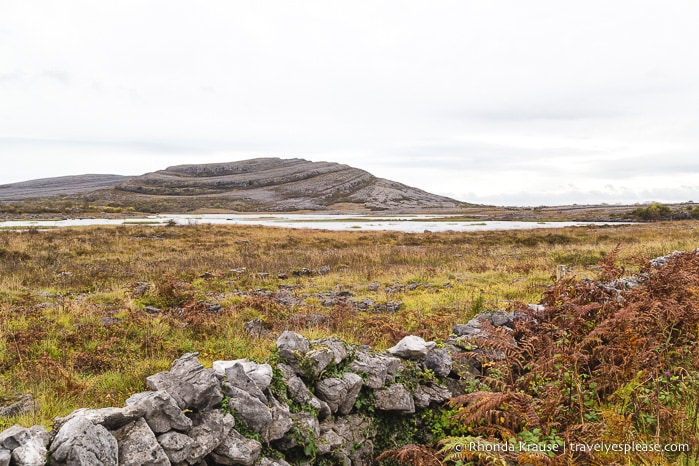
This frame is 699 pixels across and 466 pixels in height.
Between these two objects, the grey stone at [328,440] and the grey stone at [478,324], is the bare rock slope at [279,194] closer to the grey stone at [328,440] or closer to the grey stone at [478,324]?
the grey stone at [478,324]

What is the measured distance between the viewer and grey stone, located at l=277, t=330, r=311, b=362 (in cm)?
541

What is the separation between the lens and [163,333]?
27.9ft

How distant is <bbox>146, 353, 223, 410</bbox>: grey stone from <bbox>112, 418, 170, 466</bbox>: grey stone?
1.51 feet

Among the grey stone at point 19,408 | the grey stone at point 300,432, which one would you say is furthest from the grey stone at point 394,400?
the grey stone at point 19,408

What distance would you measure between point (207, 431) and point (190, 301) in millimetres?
7640

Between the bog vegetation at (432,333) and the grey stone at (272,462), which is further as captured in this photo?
the bog vegetation at (432,333)

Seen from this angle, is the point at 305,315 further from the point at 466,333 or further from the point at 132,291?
the point at 132,291

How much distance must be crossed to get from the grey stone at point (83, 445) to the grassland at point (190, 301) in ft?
4.45

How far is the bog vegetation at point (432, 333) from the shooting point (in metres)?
4.93

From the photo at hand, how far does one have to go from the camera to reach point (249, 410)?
4.37 metres

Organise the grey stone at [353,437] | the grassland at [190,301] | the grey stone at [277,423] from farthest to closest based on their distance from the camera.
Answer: the grassland at [190,301] → the grey stone at [353,437] → the grey stone at [277,423]

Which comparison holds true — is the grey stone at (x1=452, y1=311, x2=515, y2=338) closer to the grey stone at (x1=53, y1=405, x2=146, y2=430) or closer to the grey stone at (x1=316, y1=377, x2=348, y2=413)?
the grey stone at (x1=316, y1=377, x2=348, y2=413)

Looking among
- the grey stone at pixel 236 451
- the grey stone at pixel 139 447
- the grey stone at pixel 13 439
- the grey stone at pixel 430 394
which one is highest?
the grey stone at pixel 13 439

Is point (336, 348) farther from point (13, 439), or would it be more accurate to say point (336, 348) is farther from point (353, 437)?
point (13, 439)
